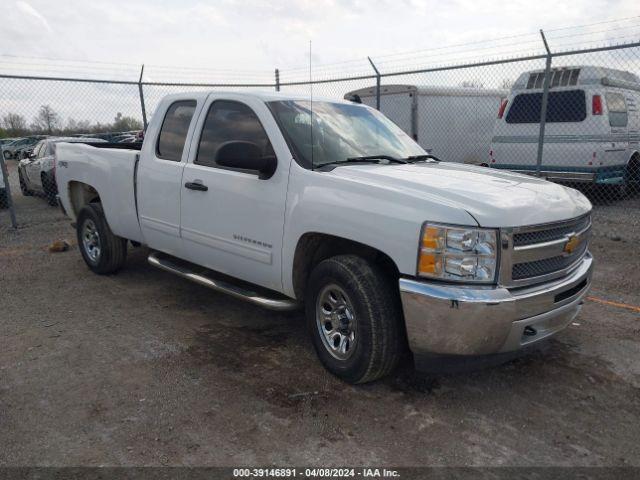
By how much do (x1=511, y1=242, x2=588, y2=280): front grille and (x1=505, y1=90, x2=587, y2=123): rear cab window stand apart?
7565mm

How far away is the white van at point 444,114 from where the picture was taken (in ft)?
40.5

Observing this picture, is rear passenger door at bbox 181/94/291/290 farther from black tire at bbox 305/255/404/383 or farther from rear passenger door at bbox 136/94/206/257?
black tire at bbox 305/255/404/383

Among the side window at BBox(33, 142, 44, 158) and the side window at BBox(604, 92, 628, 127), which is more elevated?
the side window at BBox(604, 92, 628, 127)

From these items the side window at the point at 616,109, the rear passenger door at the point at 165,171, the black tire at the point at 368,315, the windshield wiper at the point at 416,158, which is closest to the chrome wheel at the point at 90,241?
the rear passenger door at the point at 165,171

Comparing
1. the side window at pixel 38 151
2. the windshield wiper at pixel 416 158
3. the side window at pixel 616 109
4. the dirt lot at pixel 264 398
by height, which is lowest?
the dirt lot at pixel 264 398

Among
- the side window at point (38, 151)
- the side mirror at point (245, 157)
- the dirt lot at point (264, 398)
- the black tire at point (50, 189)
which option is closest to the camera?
the dirt lot at point (264, 398)

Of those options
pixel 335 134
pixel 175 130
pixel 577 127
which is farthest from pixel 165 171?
pixel 577 127

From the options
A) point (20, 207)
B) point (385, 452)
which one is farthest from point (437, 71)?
point (20, 207)

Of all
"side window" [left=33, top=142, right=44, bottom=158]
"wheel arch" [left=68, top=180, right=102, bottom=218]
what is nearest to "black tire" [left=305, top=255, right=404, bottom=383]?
"wheel arch" [left=68, top=180, right=102, bottom=218]

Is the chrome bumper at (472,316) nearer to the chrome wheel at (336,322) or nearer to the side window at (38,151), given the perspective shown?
the chrome wheel at (336,322)

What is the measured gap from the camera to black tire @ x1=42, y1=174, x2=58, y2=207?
39.1 feet

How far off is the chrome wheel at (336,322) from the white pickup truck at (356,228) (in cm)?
1

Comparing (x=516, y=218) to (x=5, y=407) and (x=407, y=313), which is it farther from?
(x=5, y=407)

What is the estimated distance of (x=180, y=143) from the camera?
4680mm
